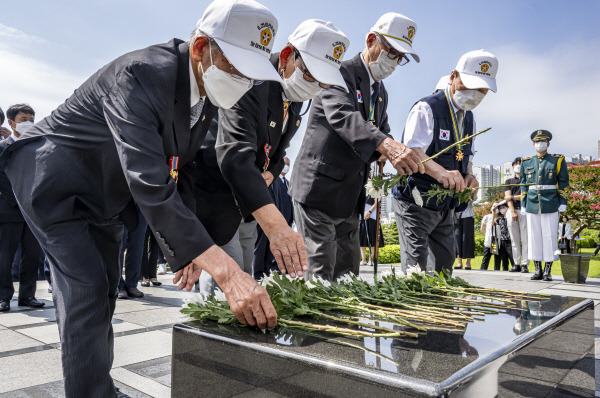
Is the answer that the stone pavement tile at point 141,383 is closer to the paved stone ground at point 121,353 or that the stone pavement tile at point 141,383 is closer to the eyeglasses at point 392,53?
the paved stone ground at point 121,353

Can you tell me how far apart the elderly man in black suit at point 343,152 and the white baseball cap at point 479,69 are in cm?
60

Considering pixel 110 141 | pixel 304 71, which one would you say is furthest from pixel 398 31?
pixel 110 141

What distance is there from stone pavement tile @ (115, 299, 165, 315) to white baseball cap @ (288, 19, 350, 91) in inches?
139

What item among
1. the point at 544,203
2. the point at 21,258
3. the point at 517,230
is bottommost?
the point at 21,258

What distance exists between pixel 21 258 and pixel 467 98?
4.98 m

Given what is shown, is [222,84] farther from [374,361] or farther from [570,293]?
[570,293]

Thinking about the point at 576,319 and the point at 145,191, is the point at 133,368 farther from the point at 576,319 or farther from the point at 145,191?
the point at 576,319

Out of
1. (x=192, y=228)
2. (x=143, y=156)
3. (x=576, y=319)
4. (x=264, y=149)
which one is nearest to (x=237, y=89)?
(x=143, y=156)

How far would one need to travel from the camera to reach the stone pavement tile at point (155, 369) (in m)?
2.83

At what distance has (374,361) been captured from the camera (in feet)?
4.73

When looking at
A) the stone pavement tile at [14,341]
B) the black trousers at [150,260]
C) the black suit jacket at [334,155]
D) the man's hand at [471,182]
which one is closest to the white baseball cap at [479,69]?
the man's hand at [471,182]

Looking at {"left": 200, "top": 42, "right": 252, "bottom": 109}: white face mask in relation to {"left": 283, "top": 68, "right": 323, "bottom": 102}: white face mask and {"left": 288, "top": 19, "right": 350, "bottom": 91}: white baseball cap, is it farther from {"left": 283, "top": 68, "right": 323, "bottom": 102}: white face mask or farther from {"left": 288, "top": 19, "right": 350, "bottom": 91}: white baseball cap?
{"left": 283, "top": 68, "right": 323, "bottom": 102}: white face mask

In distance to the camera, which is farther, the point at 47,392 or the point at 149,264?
the point at 149,264

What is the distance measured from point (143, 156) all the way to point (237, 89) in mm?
539
